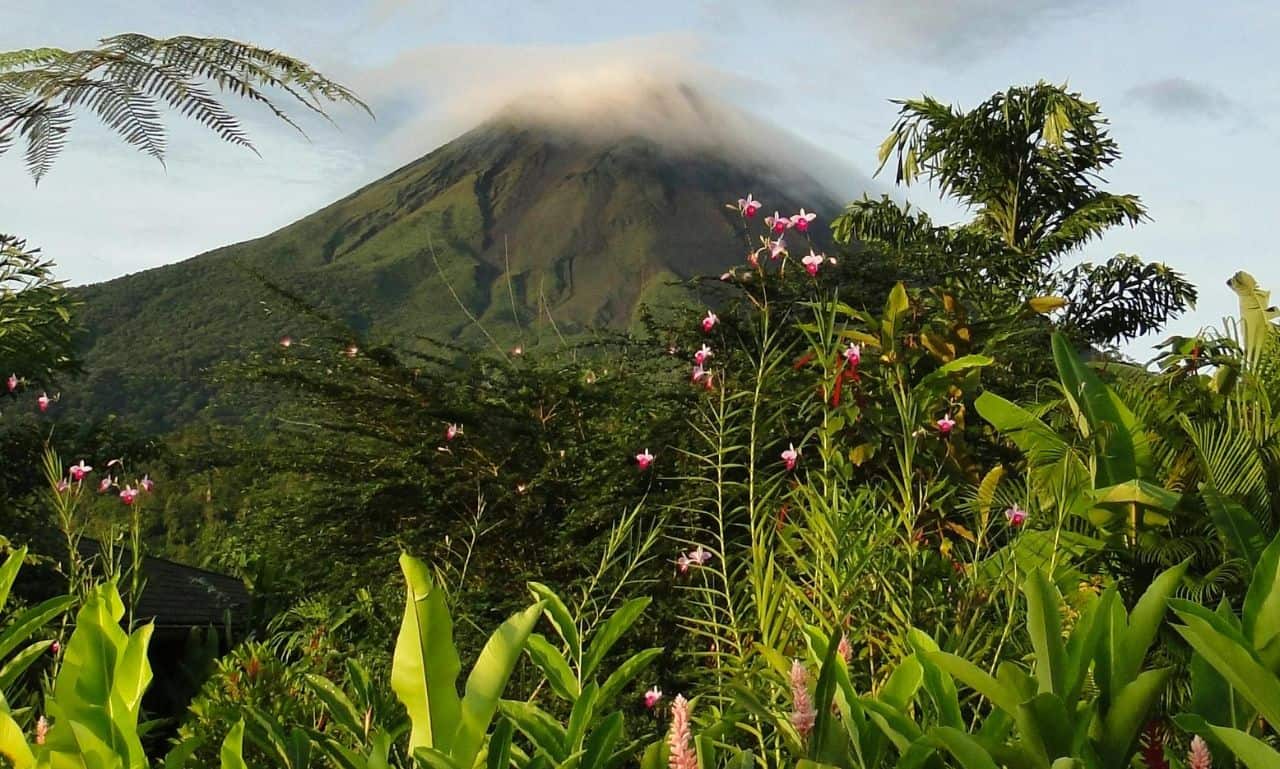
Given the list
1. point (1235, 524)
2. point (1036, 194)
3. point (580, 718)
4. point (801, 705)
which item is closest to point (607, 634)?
point (580, 718)

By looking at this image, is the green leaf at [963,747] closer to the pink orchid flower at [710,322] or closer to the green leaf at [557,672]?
the green leaf at [557,672]

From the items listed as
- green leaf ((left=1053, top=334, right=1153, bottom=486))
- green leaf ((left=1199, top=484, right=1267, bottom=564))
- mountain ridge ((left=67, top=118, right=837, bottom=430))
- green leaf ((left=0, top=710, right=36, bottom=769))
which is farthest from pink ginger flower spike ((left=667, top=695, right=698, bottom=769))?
mountain ridge ((left=67, top=118, right=837, bottom=430))

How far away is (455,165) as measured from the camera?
91750mm

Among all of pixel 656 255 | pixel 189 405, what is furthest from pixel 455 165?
pixel 189 405

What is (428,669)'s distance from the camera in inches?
49.9

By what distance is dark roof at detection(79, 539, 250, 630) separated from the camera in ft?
22.1

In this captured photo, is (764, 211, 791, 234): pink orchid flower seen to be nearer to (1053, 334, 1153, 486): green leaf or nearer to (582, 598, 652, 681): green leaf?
(1053, 334, 1153, 486): green leaf

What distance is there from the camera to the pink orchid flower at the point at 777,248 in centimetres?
552

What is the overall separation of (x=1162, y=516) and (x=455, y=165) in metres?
91.5

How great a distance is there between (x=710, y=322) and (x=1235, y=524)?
10.7ft

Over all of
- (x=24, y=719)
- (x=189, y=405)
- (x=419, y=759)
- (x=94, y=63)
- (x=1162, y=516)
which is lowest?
(x=189, y=405)

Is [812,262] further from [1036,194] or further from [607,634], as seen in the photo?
[1036,194]

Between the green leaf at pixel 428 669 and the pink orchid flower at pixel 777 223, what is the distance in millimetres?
4457

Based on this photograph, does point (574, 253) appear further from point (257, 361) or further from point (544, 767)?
point (544, 767)
